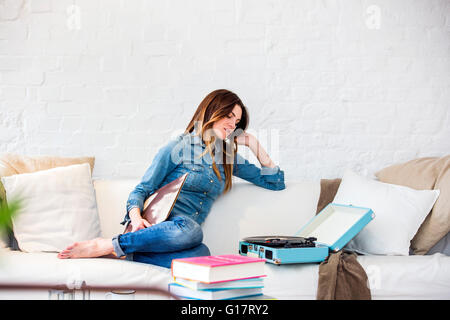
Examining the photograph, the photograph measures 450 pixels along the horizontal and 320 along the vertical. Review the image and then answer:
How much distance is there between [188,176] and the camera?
2.30 metres

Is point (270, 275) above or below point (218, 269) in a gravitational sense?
below

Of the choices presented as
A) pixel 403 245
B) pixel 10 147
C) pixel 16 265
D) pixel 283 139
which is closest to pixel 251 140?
pixel 283 139

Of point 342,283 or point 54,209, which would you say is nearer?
point 342,283

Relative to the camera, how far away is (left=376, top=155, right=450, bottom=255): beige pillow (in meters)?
2.16

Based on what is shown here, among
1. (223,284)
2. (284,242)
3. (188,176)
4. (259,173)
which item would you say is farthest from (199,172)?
(223,284)

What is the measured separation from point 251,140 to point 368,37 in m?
1.08

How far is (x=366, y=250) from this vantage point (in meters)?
2.18

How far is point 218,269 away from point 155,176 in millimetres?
1158

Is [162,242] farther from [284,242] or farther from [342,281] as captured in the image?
[342,281]

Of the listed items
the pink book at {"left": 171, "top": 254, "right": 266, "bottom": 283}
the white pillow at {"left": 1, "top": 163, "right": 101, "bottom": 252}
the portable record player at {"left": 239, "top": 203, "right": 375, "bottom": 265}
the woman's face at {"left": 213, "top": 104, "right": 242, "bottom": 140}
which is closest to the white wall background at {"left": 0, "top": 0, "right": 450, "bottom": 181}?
the woman's face at {"left": 213, "top": 104, "right": 242, "bottom": 140}

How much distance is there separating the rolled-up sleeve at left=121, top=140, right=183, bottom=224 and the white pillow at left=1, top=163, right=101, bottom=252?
208 mm

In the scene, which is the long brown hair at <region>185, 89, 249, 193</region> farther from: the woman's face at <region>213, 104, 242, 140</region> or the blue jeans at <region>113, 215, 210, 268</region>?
the blue jeans at <region>113, 215, 210, 268</region>

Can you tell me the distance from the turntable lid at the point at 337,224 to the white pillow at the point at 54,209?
3.48 feet
